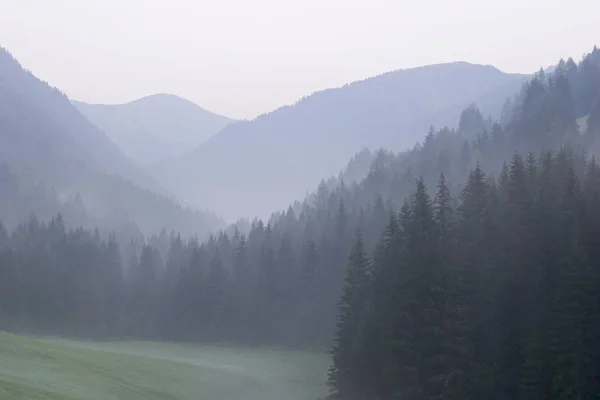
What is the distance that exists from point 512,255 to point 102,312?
99.2 m

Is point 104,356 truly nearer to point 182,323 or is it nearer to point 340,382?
point 340,382

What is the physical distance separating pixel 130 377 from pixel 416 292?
82.0ft

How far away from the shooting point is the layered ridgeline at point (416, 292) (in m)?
43.3

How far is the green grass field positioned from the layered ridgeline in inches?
336

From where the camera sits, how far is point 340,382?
187 ft

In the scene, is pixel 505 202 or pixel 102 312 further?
pixel 102 312

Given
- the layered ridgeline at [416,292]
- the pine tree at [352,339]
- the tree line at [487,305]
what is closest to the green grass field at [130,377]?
the pine tree at [352,339]

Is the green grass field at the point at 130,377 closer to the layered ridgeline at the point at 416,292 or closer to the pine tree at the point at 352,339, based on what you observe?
the pine tree at the point at 352,339

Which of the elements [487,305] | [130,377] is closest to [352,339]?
[487,305]

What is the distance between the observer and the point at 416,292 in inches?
1825

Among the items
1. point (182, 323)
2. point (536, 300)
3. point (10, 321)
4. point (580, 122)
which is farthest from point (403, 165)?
point (536, 300)

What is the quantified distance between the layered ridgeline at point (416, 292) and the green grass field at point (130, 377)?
8547 millimetres

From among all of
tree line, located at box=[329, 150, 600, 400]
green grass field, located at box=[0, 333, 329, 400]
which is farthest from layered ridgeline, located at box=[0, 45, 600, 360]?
green grass field, located at box=[0, 333, 329, 400]

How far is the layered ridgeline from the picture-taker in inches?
1706
